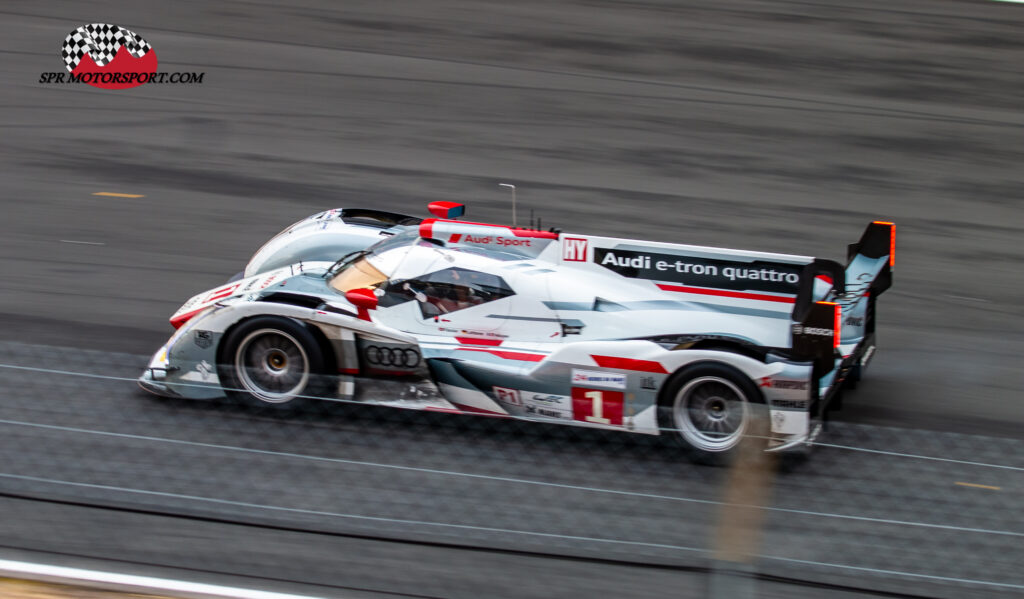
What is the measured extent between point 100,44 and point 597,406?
11.7m

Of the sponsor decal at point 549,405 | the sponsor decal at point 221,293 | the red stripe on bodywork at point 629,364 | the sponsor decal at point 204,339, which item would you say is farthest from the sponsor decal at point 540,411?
the sponsor decal at point 221,293

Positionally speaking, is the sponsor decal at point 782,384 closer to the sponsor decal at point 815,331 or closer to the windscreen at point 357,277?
the sponsor decal at point 815,331

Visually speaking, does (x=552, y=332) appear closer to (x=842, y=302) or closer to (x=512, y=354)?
(x=512, y=354)

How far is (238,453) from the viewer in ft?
15.9

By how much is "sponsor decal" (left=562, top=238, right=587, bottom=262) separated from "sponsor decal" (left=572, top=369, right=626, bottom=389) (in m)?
1.04

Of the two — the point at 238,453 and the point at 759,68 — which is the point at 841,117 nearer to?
the point at 759,68

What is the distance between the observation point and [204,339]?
6605mm

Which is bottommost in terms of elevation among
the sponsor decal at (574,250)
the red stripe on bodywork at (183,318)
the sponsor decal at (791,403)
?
the sponsor decal at (791,403)

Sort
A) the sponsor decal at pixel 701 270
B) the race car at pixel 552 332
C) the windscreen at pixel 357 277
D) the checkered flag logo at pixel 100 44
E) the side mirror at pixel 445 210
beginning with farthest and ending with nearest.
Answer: the checkered flag logo at pixel 100 44 < the side mirror at pixel 445 210 < the sponsor decal at pixel 701 270 < the windscreen at pixel 357 277 < the race car at pixel 552 332

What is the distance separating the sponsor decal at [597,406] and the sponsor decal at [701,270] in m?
1.11

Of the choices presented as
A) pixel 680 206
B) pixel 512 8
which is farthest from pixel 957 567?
pixel 512 8

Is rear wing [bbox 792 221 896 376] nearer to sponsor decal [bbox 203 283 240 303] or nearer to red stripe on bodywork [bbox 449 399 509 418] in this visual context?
red stripe on bodywork [bbox 449 399 509 418]

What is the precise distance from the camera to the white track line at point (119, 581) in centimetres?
423

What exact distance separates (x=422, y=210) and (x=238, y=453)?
236 inches
